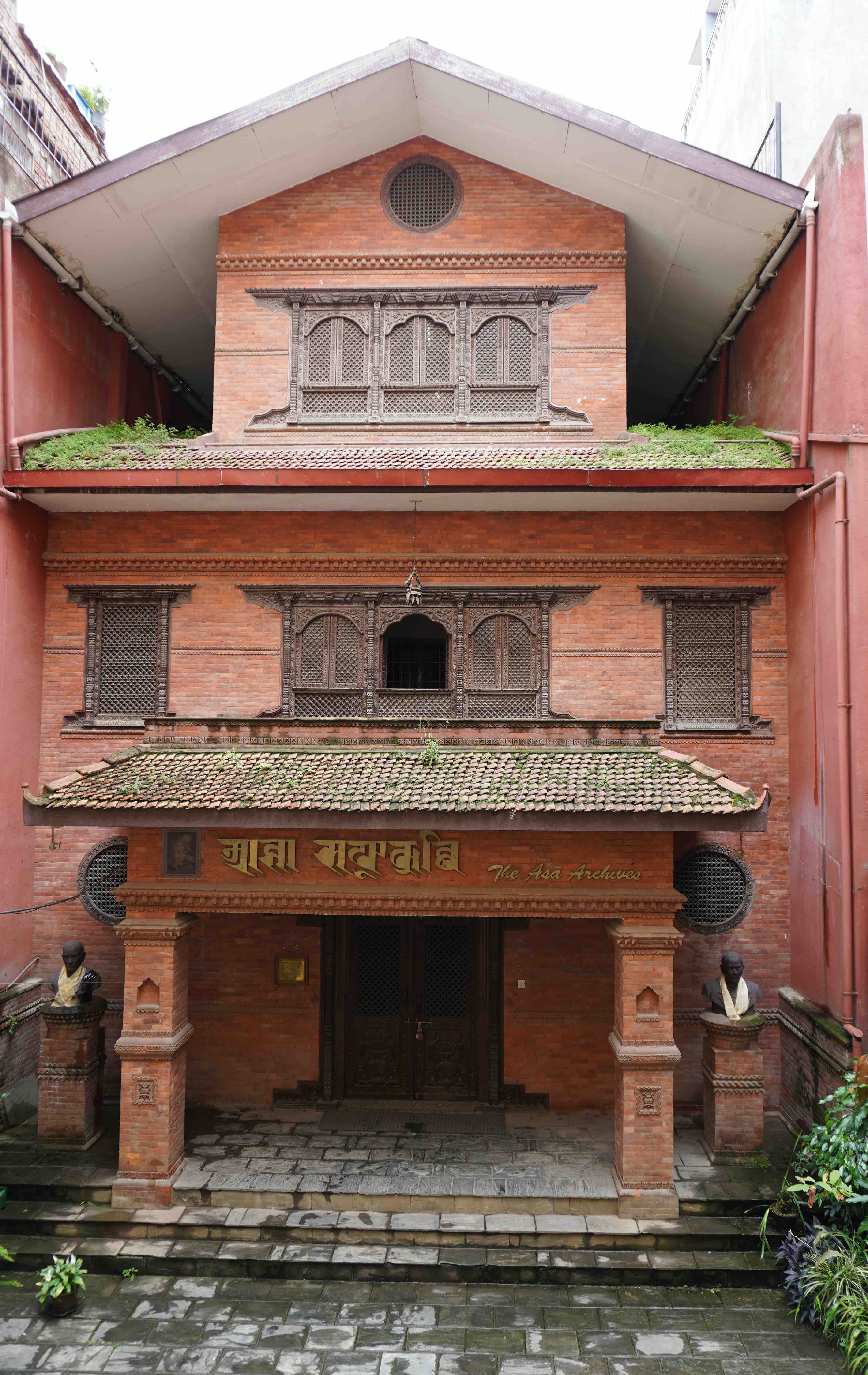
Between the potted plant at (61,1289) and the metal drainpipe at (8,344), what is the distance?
28.5ft

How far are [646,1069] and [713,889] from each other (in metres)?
2.91

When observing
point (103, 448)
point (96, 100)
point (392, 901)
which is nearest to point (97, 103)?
→ point (96, 100)

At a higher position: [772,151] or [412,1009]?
[772,151]

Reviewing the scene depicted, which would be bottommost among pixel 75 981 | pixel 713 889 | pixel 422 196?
pixel 75 981

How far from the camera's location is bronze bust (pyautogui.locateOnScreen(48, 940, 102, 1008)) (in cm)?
1009

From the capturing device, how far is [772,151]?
15102 mm

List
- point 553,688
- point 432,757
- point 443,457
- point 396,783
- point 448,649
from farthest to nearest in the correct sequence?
point 448,649, point 553,688, point 443,457, point 432,757, point 396,783

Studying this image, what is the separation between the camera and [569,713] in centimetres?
1130

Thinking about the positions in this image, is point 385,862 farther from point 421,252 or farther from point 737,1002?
point 421,252

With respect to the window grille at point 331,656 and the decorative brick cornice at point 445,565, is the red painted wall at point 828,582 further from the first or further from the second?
the window grille at point 331,656

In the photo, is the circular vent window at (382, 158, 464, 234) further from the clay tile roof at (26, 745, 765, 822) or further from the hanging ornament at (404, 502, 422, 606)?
the clay tile roof at (26, 745, 765, 822)

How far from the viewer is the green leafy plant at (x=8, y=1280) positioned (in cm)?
800

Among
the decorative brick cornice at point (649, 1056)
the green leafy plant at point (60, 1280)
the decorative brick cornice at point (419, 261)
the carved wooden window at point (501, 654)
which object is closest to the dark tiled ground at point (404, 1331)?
the green leafy plant at point (60, 1280)

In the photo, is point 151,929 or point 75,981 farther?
point 75,981
